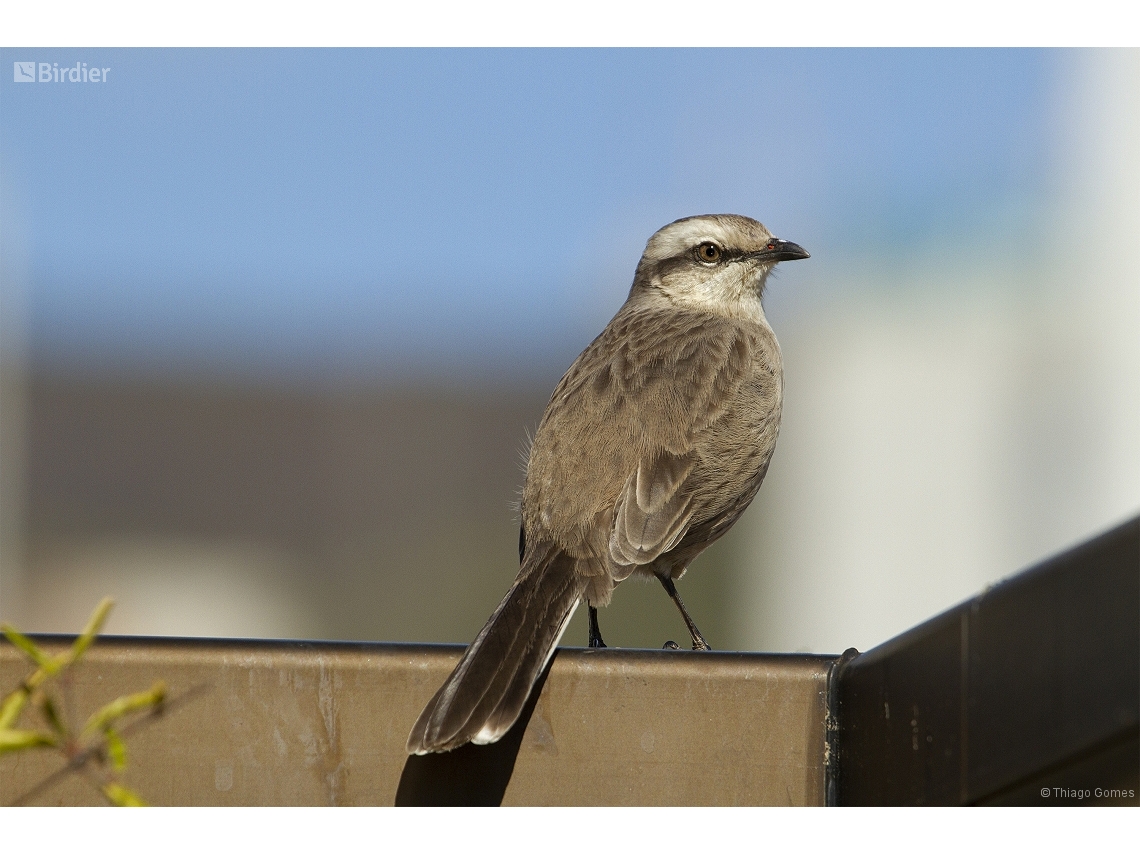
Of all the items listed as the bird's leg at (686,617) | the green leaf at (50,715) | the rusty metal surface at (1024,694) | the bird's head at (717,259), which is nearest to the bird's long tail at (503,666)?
the rusty metal surface at (1024,694)

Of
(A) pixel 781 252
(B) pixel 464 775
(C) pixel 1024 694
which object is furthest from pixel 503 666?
(A) pixel 781 252

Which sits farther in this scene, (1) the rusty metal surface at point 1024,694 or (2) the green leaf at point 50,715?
(1) the rusty metal surface at point 1024,694

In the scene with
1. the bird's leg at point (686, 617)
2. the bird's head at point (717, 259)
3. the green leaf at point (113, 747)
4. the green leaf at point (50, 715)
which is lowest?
the bird's leg at point (686, 617)

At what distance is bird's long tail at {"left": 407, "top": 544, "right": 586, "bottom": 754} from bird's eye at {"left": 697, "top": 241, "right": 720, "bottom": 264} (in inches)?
96.5

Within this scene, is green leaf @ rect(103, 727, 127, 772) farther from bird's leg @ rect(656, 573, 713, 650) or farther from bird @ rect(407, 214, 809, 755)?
bird's leg @ rect(656, 573, 713, 650)

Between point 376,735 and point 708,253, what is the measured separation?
3.89 m

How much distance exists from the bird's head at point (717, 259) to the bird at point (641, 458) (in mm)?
256

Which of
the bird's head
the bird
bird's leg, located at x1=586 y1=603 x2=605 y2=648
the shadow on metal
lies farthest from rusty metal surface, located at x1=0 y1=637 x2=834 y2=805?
the bird's head

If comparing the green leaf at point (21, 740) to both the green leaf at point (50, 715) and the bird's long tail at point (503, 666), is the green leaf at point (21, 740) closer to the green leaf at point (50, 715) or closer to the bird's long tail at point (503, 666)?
the green leaf at point (50, 715)

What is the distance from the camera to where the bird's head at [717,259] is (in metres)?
6.20

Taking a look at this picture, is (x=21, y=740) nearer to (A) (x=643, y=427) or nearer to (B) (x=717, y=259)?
(A) (x=643, y=427)

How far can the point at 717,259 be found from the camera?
20.6 ft

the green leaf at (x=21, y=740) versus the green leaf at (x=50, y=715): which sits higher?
the green leaf at (x=50, y=715)

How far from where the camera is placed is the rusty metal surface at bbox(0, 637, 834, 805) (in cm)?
281
